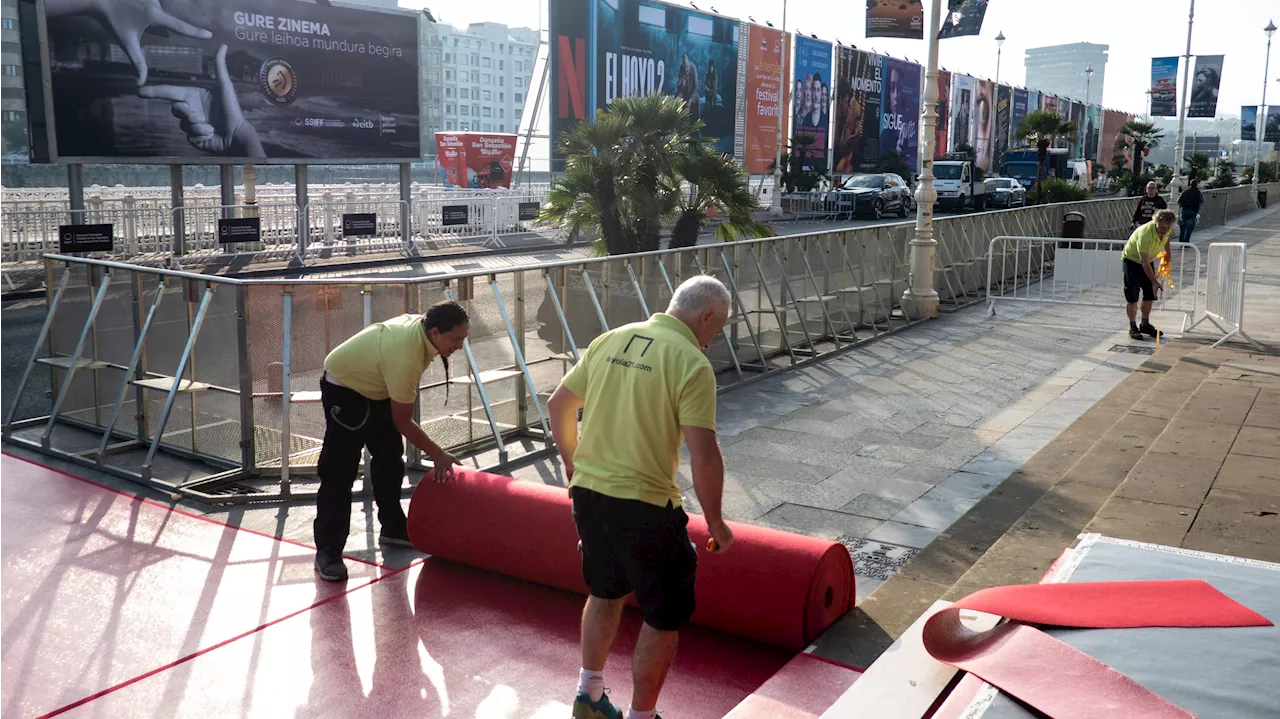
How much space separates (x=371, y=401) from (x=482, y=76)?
13930 centimetres

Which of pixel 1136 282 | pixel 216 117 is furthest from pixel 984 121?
pixel 1136 282

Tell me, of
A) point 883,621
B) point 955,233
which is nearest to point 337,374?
point 883,621

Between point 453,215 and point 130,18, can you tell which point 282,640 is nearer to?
point 130,18

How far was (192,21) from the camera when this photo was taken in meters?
20.8

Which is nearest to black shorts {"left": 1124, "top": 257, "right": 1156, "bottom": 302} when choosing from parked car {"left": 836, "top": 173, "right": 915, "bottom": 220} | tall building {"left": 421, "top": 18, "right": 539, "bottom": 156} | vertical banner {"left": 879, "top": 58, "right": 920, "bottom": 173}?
parked car {"left": 836, "top": 173, "right": 915, "bottom": 220}

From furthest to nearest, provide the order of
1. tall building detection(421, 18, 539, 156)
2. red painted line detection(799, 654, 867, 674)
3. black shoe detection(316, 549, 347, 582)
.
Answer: tall building detection(421, 18, 539, 156)
black shoe detection(316, 549, 347, 582)
red painted line detection(799, 654, 867, 674)

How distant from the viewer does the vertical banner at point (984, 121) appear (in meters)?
67.9

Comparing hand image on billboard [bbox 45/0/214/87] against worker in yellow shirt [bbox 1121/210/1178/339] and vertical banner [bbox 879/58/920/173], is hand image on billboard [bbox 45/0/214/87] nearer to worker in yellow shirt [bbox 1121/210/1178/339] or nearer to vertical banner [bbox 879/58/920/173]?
worker in yellow shirt [bbox 1121/210/1178/339]

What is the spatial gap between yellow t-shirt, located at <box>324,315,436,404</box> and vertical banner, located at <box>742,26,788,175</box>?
127 feet

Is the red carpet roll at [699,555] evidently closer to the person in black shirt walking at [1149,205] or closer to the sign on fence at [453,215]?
the person in black shirt walking at [1149,205]

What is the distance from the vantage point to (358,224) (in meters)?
24.4

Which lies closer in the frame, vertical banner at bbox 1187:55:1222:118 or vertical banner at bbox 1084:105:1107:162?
vertical banner at bbox 1187:55:1222:118

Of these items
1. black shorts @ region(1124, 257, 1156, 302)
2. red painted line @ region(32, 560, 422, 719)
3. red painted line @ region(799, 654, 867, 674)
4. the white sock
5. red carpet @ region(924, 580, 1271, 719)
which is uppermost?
black shorts @ region(1124, 257, 1156, 302)

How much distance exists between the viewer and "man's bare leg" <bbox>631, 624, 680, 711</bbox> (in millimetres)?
3912
